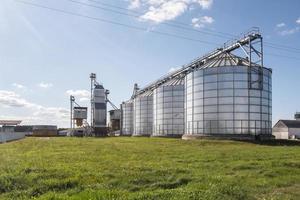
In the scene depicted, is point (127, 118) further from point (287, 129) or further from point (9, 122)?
point (9, 122)

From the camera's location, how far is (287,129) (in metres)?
104

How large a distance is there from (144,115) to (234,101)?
39059 millimetres

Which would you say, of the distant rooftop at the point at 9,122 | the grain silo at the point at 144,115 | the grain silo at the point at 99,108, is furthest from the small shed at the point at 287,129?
the distant rooftop at the point at 9,122

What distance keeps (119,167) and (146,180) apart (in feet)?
13.4

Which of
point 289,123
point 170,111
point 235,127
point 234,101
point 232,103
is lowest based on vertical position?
point 289,123

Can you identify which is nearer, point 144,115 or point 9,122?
point 144,115

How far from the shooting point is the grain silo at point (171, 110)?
72.0m

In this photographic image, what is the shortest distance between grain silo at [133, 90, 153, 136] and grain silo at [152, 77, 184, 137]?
1176 cm

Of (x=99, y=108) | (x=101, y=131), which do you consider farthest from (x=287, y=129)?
(x=99, y=108)

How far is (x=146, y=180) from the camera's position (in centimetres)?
1556

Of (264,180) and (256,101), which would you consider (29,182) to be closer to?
(264,180)

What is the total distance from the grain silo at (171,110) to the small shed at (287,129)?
43124mm

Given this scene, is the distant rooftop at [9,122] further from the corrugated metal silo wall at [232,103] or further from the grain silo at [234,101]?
the corrugated metal silo wall at [232,103]

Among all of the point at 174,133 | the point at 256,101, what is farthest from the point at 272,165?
the point at 174,133
